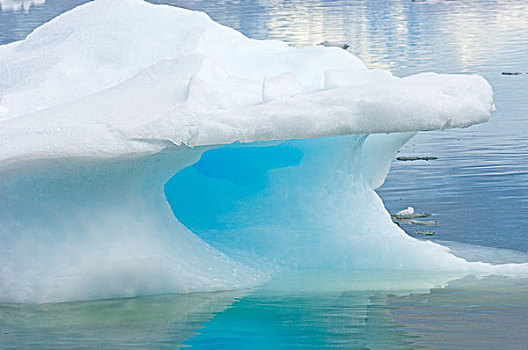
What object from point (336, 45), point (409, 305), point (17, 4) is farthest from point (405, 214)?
point (17, 4)

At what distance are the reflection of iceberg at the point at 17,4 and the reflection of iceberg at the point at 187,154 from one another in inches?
1071

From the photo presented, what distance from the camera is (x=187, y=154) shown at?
4.71 m

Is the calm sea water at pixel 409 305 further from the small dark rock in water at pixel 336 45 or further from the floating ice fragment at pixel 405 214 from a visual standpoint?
the small dark rock in water at pixel 336 45

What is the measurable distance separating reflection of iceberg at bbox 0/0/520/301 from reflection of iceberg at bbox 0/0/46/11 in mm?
27195

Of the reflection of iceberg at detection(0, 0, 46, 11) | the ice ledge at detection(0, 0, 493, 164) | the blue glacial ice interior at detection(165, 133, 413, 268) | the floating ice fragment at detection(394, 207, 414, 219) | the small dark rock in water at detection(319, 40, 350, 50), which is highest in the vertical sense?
the ice ledge at detection(0, 0, 493, 164)

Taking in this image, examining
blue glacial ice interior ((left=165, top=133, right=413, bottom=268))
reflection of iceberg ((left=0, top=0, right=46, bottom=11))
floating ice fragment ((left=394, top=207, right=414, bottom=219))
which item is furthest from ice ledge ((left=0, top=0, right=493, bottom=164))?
reflection of iceberg ((left=0, top=0, right=46, bottom=11))

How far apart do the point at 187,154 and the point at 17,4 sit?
103 ft

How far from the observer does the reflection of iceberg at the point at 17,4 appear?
107 ft

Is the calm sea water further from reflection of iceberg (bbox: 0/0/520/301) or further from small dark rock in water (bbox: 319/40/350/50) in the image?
small dark rock in water (bbox: 319/40/350/50)

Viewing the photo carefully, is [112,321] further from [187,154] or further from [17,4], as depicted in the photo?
[17,4]

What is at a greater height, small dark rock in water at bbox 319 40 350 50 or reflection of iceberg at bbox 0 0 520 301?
reflection of iceberg at bbox 0 0 520 301

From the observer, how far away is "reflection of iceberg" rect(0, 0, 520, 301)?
14.2 ft

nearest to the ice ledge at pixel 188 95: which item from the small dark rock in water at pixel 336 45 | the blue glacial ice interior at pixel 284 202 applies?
the blue glacial ice interior at pixel 284 202

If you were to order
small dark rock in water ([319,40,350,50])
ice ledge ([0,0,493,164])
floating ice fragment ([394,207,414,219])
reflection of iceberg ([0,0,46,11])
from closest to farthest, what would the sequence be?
ice ledge ([0,0,493,164]), floating ice fragment ([394,207,414,219]), small dark rock in water ([319,40,350,50]), reflection of iceberg ([0,0,46,11])
